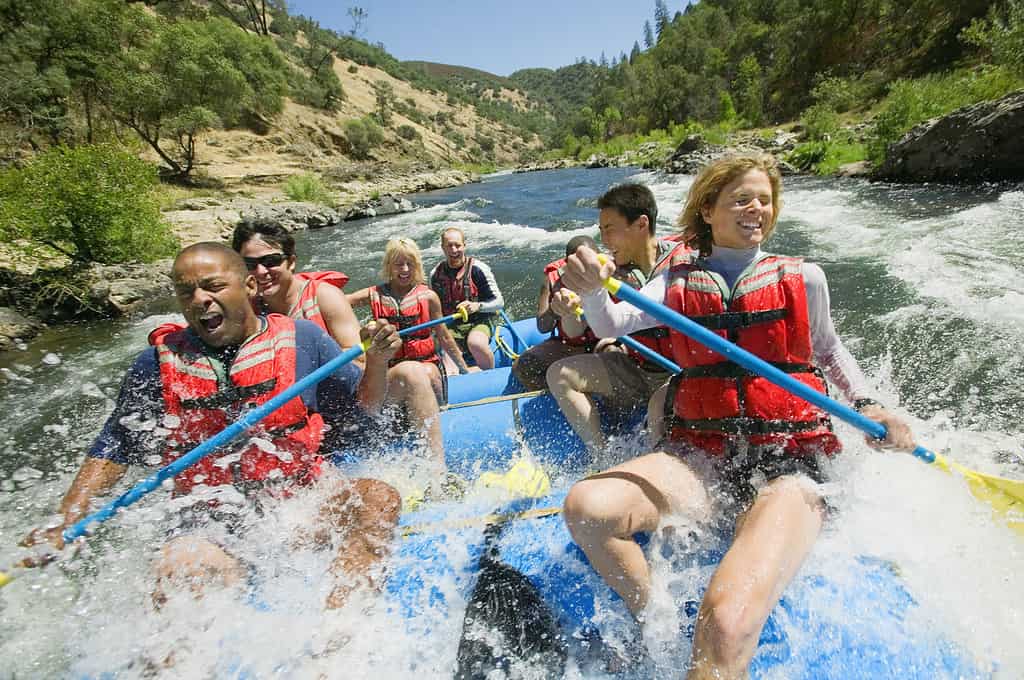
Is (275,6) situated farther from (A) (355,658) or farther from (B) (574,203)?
(A) (355,658)

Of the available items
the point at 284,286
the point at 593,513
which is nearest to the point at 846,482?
the point at 593,513

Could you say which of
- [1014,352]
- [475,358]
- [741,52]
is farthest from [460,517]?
[741,52]

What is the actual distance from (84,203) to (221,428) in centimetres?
917

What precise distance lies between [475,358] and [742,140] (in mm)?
26979

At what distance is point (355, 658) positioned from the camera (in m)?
1.62

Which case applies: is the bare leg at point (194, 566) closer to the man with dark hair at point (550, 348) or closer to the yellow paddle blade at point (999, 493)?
the man with dark hair at point (550, 348)

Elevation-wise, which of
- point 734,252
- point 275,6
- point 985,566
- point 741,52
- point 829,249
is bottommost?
point 829,249

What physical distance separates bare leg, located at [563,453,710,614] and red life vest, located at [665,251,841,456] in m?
0.22

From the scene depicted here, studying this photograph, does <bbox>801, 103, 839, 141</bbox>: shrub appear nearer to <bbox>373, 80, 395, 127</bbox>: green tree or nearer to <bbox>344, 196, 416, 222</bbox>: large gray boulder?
<bbox>344, 196, 416, 222</bbox>: large gray boulder

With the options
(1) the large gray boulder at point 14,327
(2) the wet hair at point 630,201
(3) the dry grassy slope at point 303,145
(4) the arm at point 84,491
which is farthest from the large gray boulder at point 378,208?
(4) the arm at point 84,491

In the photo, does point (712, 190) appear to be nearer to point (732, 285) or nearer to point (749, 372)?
point (732, 285)

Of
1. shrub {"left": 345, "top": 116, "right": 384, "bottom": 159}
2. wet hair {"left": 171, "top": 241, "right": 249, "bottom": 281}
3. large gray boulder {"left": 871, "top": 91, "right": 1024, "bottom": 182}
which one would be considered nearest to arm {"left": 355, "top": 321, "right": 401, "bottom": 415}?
wet hair {"left": 171, "top": 241, "right": 249, "bottom": 281}

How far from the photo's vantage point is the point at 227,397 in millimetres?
1928

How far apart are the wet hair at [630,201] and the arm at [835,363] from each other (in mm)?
1009
